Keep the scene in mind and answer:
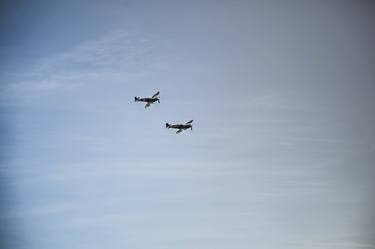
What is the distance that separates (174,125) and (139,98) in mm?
11824

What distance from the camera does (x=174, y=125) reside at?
99.1 meters

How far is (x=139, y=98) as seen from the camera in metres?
97.1
